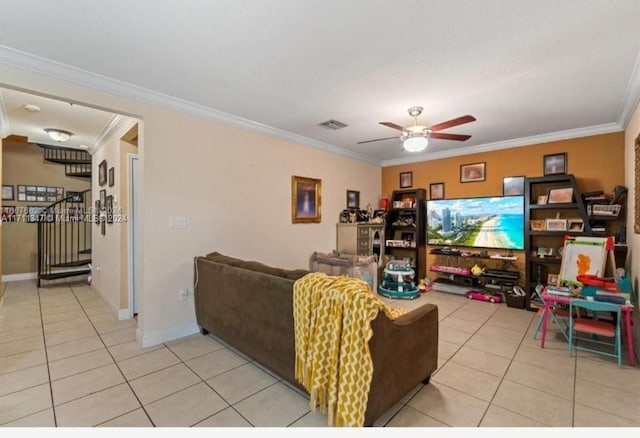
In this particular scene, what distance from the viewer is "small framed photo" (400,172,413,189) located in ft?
19.1

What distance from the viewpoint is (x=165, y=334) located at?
3.06 meters

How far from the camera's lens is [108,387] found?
→ 7.34ft

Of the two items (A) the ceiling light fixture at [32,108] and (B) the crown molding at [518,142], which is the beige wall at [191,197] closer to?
(A) the ceiling light fixture at [32,108]

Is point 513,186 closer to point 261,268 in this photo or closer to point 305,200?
point 305,200

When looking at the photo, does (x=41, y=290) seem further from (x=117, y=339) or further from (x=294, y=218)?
(x=294, y=218)

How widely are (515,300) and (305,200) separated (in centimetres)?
342

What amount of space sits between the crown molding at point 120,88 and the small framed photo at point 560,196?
3846 mm

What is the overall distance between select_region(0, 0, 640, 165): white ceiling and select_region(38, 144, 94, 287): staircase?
443 cm

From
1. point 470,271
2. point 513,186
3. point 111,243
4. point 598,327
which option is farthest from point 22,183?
point 598,327

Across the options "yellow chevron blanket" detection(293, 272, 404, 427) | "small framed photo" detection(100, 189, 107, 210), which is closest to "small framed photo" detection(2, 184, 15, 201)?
"small framed photo" detection(100, 189, 107, 210)

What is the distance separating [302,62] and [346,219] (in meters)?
3.25

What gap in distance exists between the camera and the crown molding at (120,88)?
7.38 feet

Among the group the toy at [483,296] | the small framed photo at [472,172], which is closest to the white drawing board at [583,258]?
the toy at [483,296]

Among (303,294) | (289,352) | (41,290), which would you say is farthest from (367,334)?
(41,290)
